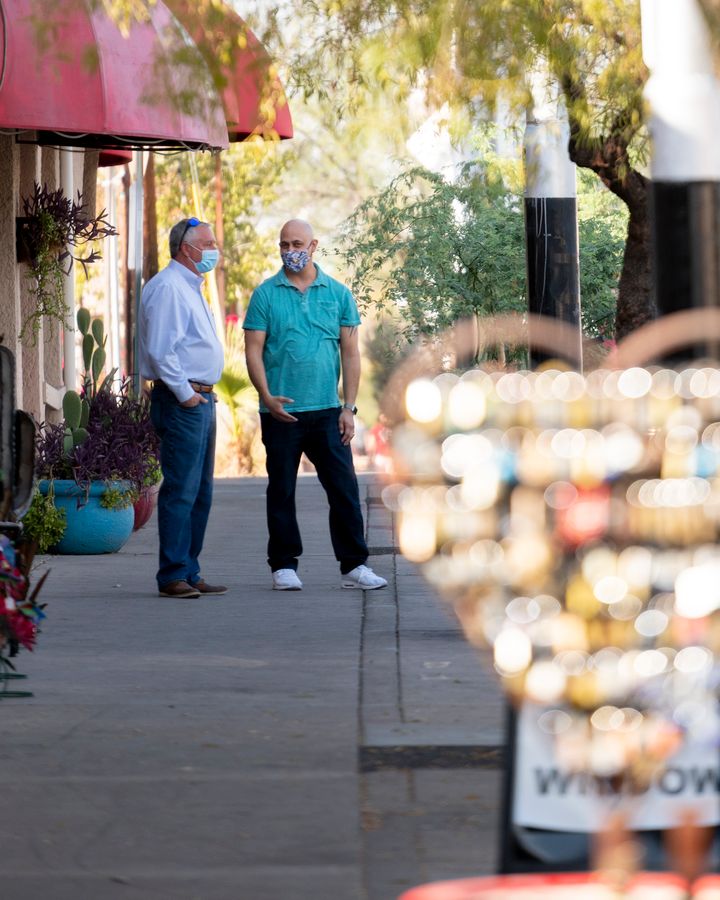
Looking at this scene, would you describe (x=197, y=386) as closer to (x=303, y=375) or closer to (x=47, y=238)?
(x=303, y=375)

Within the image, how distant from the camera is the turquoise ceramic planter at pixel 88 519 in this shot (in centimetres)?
1144

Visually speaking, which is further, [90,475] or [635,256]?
[90,475]

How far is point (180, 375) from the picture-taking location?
29.8 feet

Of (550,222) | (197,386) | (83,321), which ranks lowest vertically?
(197,386)

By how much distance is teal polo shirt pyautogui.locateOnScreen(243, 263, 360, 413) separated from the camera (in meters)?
9.45

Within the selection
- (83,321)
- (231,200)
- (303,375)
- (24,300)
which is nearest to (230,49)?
(303,375)

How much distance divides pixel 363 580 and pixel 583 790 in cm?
624

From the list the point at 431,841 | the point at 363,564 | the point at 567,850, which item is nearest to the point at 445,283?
the point at 363,564

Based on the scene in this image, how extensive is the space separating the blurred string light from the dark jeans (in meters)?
6.05

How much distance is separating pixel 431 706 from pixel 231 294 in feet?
110

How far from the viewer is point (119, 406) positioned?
12.6 m

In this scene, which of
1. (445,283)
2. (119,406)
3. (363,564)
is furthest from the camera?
(445,283)

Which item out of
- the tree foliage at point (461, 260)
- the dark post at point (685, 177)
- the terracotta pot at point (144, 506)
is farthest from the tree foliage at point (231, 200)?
the dark post at point (685, 177)

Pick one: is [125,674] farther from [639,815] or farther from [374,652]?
[639,815]
